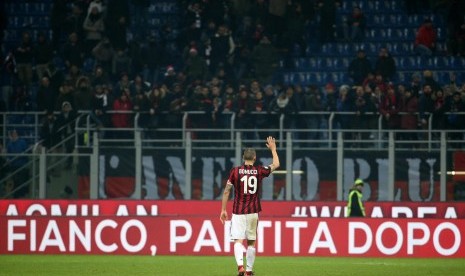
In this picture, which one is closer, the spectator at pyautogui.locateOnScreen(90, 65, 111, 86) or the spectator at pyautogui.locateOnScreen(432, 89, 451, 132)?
the spectator at pyautogui.locateOnScreen(432, 89, 451, 132)

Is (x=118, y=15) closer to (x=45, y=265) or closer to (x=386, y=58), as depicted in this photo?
(x=386, y=58)

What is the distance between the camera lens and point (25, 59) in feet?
105

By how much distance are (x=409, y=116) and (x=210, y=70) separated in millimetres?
5766

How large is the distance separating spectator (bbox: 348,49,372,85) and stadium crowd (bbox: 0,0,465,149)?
0.02 metres

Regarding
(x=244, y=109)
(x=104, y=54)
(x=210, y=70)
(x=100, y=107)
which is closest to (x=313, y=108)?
(x=244, y=109)

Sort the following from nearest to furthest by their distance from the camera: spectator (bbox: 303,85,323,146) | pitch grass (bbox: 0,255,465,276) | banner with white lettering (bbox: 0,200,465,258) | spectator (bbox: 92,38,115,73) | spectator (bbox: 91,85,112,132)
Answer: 1. pitch grass (bbox: 0,255,465,276)
2. banner with white lettering (bbox: 0,200,465,258)
3. spectator (bbox: 303,85,323,146)
4. spectator (bbox: 91,85,112,132)
5. spectator (bbox: 92,38,115,73)

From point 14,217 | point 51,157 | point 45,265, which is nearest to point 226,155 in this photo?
point 51,157

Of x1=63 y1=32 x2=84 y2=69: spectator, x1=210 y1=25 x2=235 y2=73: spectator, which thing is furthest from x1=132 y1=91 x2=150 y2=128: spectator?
x1=63 y1=32 x2=84 y2=69: spectator

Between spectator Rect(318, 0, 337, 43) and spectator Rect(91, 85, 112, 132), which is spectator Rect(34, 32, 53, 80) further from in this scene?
spectator Rect(318, 0, 337, 43)

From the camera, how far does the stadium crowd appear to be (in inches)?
1115

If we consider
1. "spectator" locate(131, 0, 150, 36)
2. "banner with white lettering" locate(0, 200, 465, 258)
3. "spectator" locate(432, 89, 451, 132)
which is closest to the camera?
"banner with white lettering" locate(0, 200, 465, 258)

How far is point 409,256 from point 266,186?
Answer: 5.69 meters

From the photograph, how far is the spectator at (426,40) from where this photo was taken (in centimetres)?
3175

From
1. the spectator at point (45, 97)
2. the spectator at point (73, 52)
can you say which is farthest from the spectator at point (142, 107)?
the spectator at point (73, 52)
